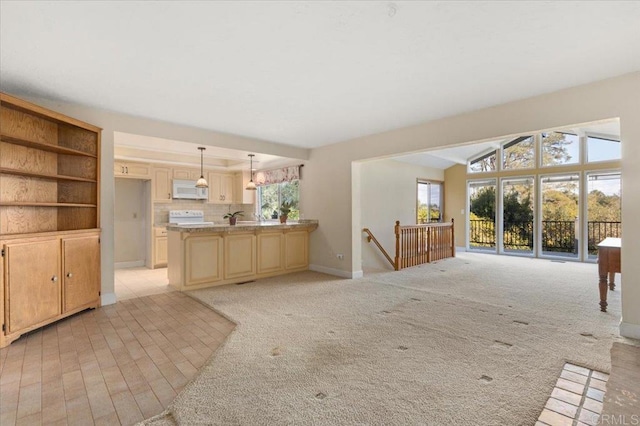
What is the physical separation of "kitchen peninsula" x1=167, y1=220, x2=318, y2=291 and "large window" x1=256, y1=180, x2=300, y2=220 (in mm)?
1031

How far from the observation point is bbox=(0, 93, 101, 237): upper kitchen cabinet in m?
2.98

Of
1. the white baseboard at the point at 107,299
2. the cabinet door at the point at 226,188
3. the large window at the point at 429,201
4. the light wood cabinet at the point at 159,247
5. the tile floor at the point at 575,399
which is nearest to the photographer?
the tile floor at the point at 575,399

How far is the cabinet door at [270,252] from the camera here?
536 centimetres

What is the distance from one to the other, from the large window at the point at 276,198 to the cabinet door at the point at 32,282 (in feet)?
13.9

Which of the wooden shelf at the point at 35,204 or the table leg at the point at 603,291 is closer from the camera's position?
the wooden shelf at the point at 35,204

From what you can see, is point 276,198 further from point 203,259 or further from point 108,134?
point 108,134

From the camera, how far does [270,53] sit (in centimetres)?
241

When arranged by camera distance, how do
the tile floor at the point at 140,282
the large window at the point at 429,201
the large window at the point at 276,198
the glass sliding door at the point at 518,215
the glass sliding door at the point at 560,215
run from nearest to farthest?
the tile floor at the point at 140,282, the large window at the point at 276,198, the glass sliding door at the point at 560,215, the glass sliding door at the point at 518,215, the large window at the point at 429,201

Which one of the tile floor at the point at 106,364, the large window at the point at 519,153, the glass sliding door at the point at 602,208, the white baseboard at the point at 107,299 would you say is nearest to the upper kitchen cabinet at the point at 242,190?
the white baseboard at the point at 107,299

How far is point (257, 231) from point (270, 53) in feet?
11.1

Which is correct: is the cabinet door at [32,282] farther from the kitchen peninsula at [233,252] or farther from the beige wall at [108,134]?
the kitchen peninsula at [233,252]

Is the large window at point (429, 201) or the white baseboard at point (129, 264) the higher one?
the large window at point (429, 201)

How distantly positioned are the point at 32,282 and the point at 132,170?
3634 mm

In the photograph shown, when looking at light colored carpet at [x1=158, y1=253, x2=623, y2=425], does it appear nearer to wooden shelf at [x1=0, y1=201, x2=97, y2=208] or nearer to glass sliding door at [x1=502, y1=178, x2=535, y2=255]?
wooden shelf at [x1=0, y1=201, x2=97, y2=208]
